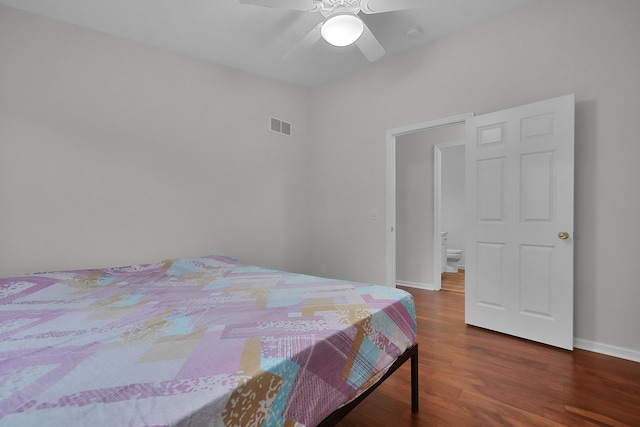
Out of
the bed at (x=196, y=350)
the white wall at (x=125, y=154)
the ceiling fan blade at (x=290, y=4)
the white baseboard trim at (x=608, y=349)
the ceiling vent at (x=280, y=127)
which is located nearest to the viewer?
the bed at (x=196, y=350)

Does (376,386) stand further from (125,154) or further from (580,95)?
(125,154)

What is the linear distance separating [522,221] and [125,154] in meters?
3.44

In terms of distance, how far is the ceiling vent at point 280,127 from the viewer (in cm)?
368

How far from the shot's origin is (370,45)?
7.23 ft

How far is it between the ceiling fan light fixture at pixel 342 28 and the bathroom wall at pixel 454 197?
4.63 metres

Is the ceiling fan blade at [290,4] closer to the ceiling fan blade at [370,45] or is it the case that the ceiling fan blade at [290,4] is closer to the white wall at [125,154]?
the ceiling fan blade at [370,45]

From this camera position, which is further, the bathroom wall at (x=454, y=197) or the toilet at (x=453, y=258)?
the bathroom wall at (x=454, y=197)

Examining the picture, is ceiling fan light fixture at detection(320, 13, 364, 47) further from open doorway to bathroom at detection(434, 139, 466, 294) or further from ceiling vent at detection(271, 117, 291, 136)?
open doorway to bathroom at detection(434, 139, 466, 294)

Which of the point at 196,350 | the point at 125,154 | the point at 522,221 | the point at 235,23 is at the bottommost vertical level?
the point at 196,350

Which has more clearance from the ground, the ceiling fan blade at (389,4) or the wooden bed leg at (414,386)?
the ceiling fan blade at (389,4)

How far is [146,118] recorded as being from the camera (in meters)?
2.74

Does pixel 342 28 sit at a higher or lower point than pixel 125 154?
higher

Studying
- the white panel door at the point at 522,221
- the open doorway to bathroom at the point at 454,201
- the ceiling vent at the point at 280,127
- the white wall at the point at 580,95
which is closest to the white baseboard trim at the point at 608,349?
the white wall at the point at 580,95

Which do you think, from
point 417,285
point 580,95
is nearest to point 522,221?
point 580,95
